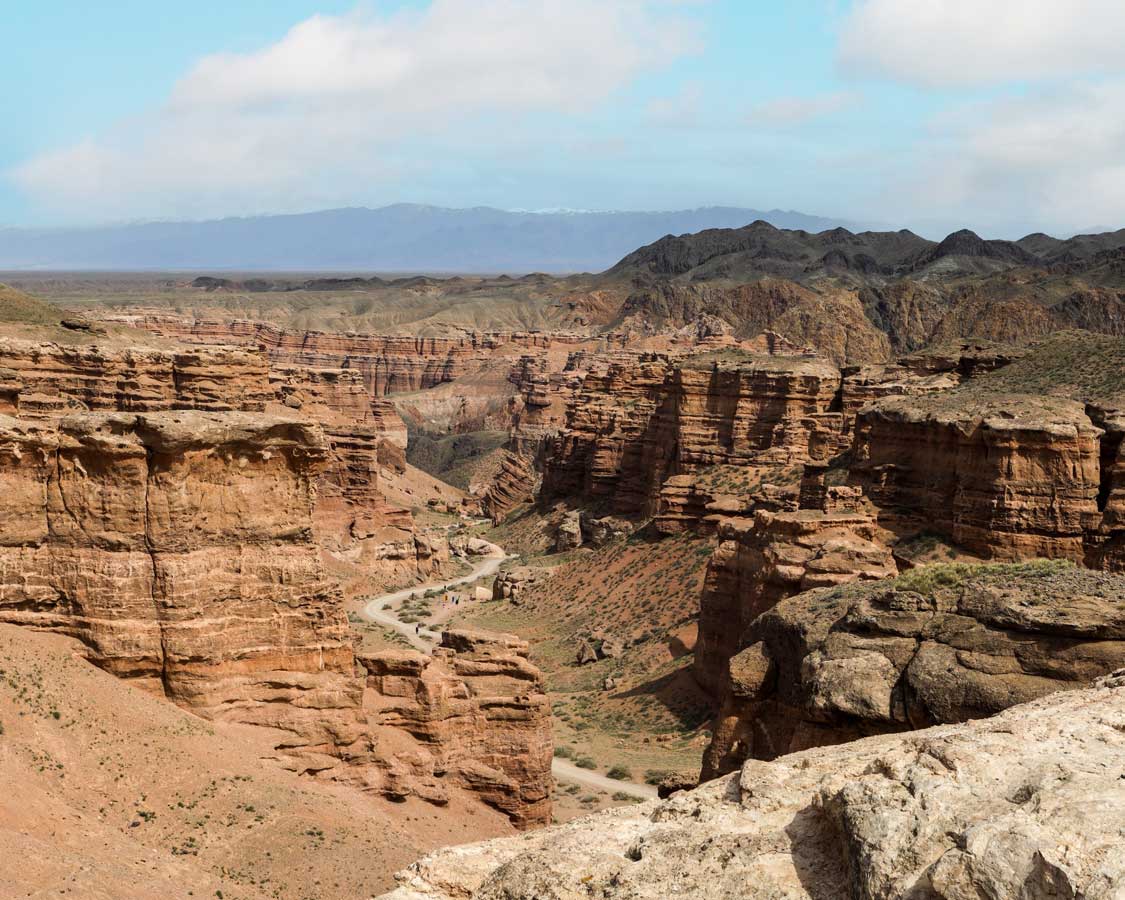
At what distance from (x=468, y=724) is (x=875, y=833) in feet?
53.3

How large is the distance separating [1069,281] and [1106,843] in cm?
14287

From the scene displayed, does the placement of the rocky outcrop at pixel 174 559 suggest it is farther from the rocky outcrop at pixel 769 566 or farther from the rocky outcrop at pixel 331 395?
the rocky outcrop at pixel 331 395

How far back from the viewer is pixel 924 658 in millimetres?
19094

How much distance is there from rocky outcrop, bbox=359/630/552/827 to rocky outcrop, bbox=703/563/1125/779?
4085 mm

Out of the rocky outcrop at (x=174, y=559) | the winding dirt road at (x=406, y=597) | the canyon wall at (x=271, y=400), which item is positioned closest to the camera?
the rocky outcrop at (x=174, y=559)

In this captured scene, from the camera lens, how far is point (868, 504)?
134 feet

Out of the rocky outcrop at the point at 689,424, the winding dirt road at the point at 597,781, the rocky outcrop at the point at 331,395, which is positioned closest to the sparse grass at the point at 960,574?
the winding dirt road at the point at 597,781

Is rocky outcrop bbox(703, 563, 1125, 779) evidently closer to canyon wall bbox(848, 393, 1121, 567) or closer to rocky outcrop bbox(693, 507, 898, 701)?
rocky outcrop bbox(693, 507, 898, 701)

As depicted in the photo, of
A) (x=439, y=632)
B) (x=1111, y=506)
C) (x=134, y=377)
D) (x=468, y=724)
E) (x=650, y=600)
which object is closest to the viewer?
(x=468, y=724)

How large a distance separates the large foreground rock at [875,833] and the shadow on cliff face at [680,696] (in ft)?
84.8

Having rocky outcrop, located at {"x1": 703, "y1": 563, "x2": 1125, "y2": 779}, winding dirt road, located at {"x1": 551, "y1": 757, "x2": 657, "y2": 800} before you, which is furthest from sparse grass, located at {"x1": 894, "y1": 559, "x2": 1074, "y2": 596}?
winding dirt road, located at {"x1": 551, "y1": 757, "x2": 657, "y2": 800}

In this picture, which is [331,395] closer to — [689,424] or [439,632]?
[689,424]

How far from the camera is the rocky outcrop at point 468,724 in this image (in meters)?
24.7

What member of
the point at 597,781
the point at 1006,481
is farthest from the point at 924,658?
the point at 1006,481
